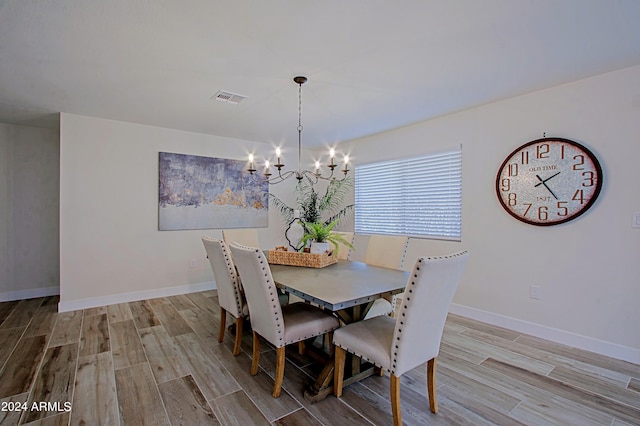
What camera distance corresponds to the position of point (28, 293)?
4.25 m

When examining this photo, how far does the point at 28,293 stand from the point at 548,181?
6499 mm

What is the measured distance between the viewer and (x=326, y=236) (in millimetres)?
2812

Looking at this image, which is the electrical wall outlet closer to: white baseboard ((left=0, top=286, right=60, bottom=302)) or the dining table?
the dining table

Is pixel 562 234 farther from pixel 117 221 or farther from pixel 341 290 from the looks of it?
pixel 117 221

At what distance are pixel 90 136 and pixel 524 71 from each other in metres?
4.68

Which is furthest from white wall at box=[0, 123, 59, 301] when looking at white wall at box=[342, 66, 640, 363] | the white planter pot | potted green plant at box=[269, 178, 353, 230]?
white wall at box=[342, 66, 640, 363]

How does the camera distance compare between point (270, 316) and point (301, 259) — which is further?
point (301, 259)

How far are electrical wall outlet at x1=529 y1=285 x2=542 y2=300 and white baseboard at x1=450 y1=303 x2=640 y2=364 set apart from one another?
263 millimetres

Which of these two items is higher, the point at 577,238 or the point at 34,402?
the point at 577,238

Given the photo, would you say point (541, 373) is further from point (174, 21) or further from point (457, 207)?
point (174, 21)

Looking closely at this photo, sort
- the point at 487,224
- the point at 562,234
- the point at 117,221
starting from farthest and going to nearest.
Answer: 1. the point at 117,221
2. the point at 487,224
3. the point at 562,234

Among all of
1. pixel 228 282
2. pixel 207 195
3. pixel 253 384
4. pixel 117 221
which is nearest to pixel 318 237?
pixel 228 282

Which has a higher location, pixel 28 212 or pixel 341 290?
pixel 28 212

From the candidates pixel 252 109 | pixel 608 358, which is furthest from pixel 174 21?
pixel 608 358
